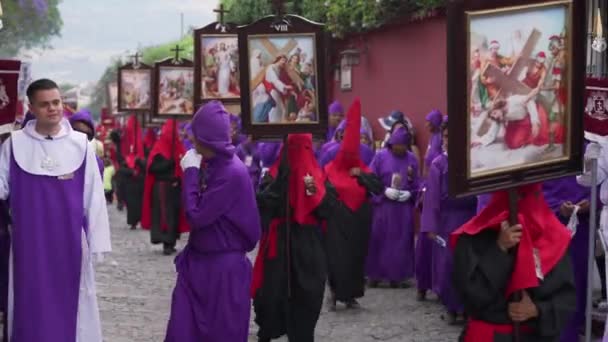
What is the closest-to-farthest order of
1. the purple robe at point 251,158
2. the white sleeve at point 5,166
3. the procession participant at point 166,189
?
the white sleeve at point 5,166 < the purple robe at point 251,158 < the procession participant at point 166,189

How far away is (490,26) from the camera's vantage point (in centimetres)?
475

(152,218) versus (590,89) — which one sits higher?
(590,89)

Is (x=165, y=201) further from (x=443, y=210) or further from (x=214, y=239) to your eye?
(x=214, y=239)

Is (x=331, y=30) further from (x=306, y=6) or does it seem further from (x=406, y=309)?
(x=406, y=309)

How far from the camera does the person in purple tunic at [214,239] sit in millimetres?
6805

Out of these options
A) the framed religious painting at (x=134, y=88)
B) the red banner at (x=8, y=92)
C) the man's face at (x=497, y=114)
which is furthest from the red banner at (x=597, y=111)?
the framed religious painting at (x=134, y=88)

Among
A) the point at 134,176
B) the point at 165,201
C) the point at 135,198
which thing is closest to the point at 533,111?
the point at 165,201

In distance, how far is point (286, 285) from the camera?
27.8 ft

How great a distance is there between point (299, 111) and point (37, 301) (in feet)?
8.15

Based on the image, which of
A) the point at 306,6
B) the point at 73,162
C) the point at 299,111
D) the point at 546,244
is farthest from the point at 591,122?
the point at 306,6

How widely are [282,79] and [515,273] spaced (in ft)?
11.9

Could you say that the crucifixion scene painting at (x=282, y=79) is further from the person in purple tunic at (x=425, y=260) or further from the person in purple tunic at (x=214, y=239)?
the person in purple tunic at (x=425, y=260)

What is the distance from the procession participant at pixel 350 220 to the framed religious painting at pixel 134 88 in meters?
8.81

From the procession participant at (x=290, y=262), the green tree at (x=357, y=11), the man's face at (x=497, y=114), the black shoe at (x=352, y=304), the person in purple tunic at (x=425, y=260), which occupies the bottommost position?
the black shoe at (x=352, y=304)
